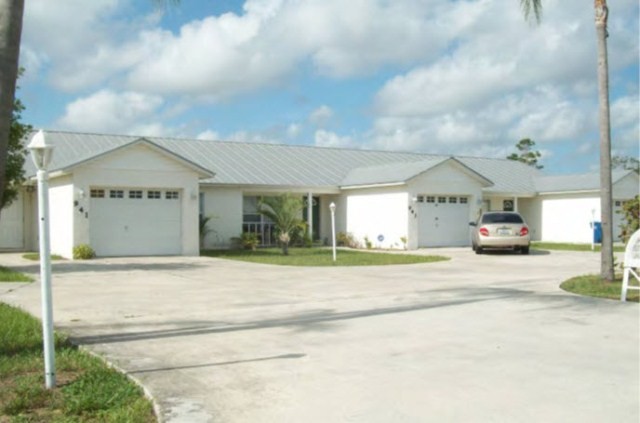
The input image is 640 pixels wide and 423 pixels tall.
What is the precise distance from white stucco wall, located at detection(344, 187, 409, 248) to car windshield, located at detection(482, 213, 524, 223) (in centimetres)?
354

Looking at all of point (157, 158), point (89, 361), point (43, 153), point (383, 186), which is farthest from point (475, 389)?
point (383, 186)

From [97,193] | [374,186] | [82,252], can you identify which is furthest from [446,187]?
[82,252]

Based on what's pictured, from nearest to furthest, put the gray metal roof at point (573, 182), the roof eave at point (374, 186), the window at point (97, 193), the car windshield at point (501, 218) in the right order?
the window at point (97, 193), the car windshield at point (501, 218), the roof eave at point (374, 186), the gray metal roof at point (573, 182)

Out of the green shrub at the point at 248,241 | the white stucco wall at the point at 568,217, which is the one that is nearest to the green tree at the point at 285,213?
the green shrub at the point at 248,241

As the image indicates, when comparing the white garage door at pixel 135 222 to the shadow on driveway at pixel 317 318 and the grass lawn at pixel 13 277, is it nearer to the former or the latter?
the grass lawn at pixel 13 277

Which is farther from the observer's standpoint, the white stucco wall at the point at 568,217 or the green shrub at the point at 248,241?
the white stucco wall at the point at 568,217

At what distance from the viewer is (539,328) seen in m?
8.48

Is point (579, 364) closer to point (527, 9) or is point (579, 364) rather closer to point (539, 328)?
point (539, 328)

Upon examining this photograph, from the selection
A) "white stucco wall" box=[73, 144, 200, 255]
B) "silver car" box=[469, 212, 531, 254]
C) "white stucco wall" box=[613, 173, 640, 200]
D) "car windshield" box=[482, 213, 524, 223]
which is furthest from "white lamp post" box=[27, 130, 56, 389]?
"white stucco wall" box=[613, 173, 640, 200]

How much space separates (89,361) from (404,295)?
6377 mm

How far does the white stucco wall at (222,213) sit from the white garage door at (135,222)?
3.25 meters

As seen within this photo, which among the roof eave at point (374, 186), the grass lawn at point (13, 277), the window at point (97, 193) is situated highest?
the roof eave at point (374, 186)

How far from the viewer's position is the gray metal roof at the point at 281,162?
91.7ft

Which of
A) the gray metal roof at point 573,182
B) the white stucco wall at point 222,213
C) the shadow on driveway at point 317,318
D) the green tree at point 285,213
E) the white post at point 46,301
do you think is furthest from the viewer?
the gray metal roof at point 573,182
